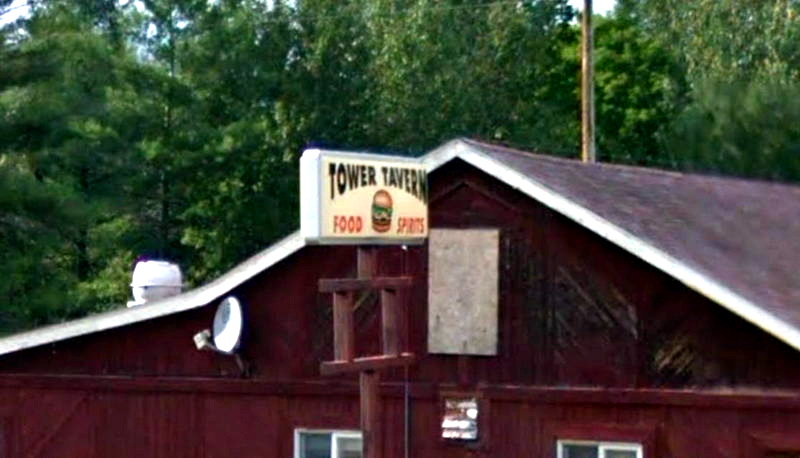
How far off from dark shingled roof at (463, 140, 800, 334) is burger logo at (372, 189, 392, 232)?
2.35m

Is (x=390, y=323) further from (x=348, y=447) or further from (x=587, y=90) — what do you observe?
(x=587, y=90)

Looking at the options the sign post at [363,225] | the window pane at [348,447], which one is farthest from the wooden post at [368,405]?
the window pane at [348,447]

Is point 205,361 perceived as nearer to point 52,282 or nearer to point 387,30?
point 52,282

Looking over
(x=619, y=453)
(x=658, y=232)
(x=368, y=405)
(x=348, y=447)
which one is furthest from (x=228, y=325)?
(x=368, y=405)

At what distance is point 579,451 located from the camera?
56.0ft

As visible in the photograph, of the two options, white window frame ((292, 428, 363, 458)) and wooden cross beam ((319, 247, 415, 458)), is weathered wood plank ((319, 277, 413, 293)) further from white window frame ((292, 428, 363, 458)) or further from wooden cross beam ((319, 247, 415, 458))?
white window frame ((292, 428, 363, 458))

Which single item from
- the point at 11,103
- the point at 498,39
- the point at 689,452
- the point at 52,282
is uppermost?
the point at 498,39

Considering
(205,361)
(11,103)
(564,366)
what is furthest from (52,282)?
(564,366)

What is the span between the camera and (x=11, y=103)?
126 ft

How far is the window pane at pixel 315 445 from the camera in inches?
715

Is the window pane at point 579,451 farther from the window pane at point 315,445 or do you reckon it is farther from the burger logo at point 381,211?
the burger logo at point 381,211

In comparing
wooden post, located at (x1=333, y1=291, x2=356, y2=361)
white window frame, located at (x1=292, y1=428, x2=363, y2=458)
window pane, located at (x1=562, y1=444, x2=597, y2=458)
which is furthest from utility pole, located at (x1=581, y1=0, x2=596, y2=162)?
wooden post, located at (x1=333, y1=291, x2=356, y2=361)

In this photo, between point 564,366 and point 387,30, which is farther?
point 387,30

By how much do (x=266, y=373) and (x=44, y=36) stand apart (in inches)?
847
